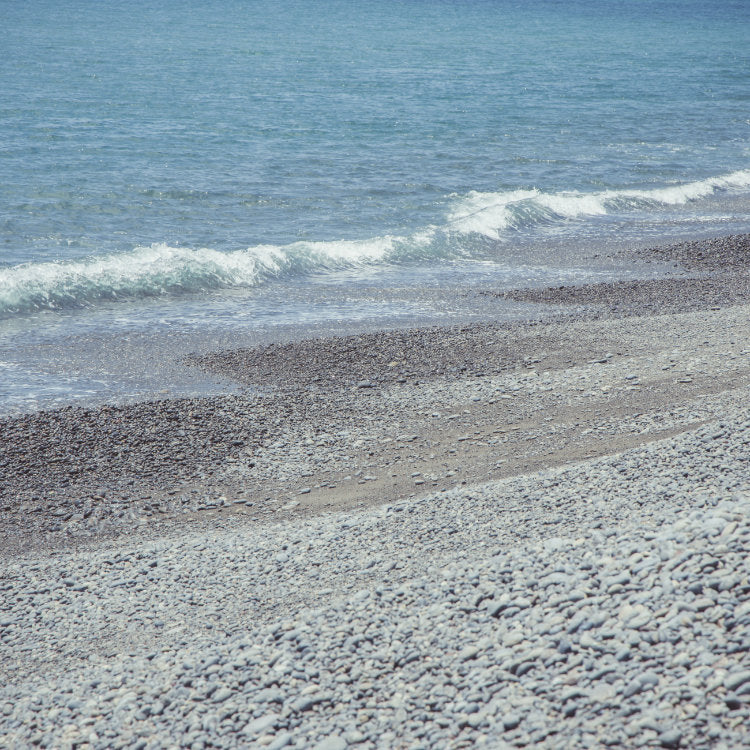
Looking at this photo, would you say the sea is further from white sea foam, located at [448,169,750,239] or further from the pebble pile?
the pebble pile

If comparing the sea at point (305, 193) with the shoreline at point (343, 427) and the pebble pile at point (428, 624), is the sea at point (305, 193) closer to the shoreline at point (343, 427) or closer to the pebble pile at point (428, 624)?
the shoreline at point (343, 427)

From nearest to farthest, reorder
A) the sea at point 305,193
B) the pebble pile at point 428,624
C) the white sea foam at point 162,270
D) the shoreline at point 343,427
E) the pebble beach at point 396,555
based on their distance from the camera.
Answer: the pebble pile at point 428,624
the pebble beach at point 396,555
the shoreline at point 343,427
the sea at point 305,193
the white sea foam at point 162,270

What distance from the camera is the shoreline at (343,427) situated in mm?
9359

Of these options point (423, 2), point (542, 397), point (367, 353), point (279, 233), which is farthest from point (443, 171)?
point (423, 2)

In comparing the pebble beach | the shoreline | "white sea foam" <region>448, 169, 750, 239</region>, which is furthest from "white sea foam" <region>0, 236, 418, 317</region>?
the pebble beach

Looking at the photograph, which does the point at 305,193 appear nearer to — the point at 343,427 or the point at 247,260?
the point at 247,260

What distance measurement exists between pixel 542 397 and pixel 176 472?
485cm

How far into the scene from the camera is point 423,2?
135 meters

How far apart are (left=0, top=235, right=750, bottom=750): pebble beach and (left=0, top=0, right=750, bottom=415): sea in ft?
7.64

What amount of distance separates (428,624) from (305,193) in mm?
20696

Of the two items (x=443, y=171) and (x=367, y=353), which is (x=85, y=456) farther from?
(x=443, y=171)

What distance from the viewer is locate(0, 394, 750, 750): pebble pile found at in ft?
16.6

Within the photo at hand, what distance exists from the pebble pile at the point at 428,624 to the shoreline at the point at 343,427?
2.95ft

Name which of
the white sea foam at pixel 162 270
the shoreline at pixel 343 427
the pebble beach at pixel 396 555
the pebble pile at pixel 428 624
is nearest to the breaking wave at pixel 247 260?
the white sea foam at pixel 162 270
